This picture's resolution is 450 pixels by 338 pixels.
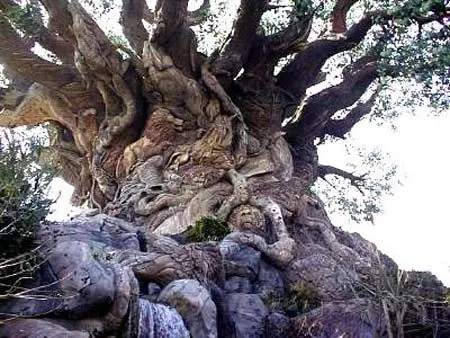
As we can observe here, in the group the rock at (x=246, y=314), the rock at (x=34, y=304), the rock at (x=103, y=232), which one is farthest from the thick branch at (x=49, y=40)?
the rock at (x=34, y=304)

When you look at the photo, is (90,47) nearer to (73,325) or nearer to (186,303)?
(186,303)

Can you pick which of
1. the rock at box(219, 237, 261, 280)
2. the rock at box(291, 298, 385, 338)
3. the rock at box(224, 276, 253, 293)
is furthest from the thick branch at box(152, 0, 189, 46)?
the rock at box(291, 298, 385, 338)

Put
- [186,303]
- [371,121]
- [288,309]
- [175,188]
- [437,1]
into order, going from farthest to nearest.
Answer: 1. [371,121]
2. [175,188]
3. [437,1]
4. [288,309]
5. [186,303]

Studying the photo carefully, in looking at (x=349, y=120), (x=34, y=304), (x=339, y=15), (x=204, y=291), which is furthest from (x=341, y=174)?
(x=34, y=304)

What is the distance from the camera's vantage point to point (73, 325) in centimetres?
379

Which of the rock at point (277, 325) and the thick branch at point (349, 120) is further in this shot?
the thick branch at point (349, 120)

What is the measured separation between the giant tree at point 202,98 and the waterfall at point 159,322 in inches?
95.7

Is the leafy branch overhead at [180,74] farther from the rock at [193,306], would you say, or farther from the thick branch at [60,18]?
the rock at [193,306]

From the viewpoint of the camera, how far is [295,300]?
6.51 metres

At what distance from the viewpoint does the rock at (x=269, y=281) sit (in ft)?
22.2

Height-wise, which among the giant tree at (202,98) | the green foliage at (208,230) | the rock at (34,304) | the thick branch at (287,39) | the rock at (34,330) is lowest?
the rock at (34,330)

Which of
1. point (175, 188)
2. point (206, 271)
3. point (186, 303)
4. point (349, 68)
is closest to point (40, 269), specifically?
point (186, 303)

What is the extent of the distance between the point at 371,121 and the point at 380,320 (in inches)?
287

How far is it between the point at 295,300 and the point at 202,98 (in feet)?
12.8
